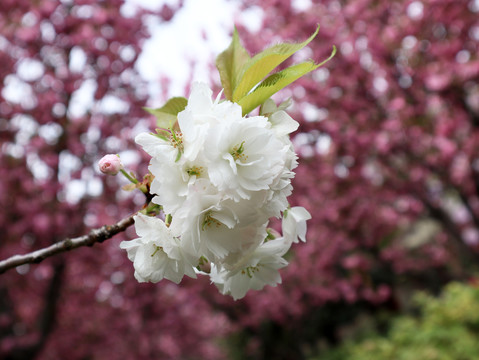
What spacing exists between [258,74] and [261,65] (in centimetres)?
2

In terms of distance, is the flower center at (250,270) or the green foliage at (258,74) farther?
the flower center at (250,270)

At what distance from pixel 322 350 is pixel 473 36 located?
27.6ft

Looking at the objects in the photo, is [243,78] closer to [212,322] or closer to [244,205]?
[244,205]

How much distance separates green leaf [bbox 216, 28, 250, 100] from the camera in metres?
1.01

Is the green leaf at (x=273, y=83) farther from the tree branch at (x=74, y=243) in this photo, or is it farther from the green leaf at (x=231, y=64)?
the tree branch at (x=74, y=243)

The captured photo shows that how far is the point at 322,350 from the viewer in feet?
35.7

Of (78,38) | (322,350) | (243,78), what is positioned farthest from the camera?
(322,350)

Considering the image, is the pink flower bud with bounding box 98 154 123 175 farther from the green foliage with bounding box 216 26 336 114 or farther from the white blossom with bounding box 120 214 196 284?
the green foliage with bounding box 216 26 336 114

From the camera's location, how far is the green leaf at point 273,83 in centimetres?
93

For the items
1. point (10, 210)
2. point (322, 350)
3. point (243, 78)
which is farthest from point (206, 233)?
point (322, 350)

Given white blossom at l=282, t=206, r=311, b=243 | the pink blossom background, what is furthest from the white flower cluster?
the pink blossom background

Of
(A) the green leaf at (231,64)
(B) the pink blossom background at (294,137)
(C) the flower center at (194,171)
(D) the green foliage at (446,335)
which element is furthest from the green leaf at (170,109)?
(D) the green foliage at (446,335)

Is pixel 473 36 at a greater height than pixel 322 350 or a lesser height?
greater

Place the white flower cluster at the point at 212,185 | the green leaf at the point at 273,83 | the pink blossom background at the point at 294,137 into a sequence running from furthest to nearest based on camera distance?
the pink blossom background at the point at 294,137, the green leaf at the point at 273,83, the white flower cluster at the point at 212,185
